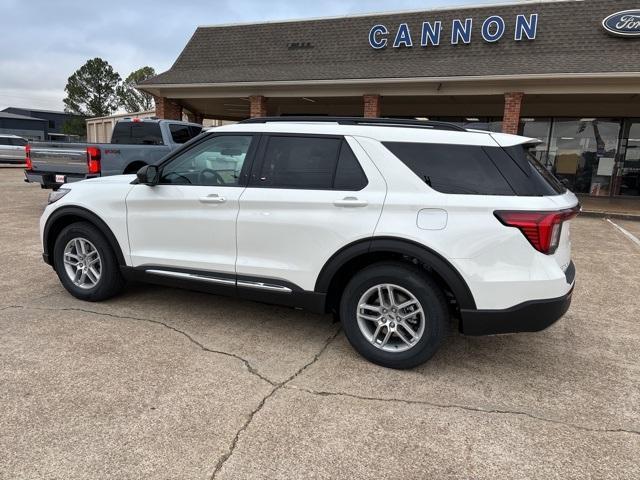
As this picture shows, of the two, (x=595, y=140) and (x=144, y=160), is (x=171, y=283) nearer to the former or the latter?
(x=144, y=160)

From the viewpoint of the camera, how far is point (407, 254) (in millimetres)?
3279

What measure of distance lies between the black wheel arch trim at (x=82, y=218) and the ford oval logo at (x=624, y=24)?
1375 centimetres

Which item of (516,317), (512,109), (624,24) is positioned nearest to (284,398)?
(516,317)

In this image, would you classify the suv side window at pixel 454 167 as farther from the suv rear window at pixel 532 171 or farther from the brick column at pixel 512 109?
the brick column at pixel 512 109

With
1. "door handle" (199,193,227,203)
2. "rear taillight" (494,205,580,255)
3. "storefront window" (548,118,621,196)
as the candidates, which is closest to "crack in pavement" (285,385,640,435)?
"rear taillight" (494,205,580,255)

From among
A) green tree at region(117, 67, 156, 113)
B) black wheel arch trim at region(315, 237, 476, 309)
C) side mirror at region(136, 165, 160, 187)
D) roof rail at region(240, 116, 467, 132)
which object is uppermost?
green tree at region(117, 67, 156, 113)

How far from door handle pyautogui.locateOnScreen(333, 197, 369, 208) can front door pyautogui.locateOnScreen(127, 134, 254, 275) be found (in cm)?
86

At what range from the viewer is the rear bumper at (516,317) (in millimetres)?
3107

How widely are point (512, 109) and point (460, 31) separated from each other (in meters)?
3.25

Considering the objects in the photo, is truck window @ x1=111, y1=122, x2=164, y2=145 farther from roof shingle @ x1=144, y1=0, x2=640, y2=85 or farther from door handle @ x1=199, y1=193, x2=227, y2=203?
door handle @ x1=199, y1=193, x2=227, y2=203

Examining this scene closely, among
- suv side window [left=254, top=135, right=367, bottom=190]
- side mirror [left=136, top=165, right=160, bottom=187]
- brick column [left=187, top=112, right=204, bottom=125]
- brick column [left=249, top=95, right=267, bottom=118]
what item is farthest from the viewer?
brick column [left=187, top=112, right=204, bottom=125]

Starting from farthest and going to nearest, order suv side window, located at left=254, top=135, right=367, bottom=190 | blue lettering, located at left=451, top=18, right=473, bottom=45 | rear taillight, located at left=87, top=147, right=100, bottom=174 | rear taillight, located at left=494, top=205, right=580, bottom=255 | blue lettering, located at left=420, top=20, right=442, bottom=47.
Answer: blue lettering, located at left=420, top=20, right=442, bottom=47 < blue lettering, located at left=451, top=18, right=473, bottom=45 < rear taillight, located at left=87, top=147, right=100, bottom=174 < suv side window, located at left=254, top=135, right=367, bottom=190 < rear taillight, located at left=494, top=205, right=580, bottom=255

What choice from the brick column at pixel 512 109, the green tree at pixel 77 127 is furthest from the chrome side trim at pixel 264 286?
the green tree at pixel 77 127

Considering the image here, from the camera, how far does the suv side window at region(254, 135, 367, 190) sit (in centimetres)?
354
